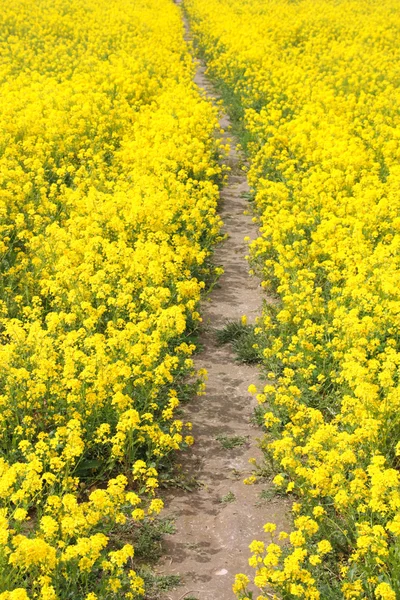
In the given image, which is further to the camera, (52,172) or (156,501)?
(52,172)

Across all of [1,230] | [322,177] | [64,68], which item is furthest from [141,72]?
[1,230]

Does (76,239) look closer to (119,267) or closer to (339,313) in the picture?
(119,267)

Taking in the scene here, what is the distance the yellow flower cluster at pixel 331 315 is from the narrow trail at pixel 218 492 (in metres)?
0.24

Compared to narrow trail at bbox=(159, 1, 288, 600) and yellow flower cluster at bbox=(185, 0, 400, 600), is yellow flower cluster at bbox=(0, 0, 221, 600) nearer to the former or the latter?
narrow trail at bbox=(159, 1, 288, 600)

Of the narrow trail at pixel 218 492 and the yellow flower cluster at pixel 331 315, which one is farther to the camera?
the narrow trail at pixel 218 492

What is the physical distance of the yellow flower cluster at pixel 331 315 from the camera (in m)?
3.95

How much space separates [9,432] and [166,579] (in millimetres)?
1745

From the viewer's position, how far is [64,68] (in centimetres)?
1669

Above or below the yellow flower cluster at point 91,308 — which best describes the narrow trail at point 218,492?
below

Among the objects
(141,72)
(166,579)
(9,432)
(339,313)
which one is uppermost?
(141,72)

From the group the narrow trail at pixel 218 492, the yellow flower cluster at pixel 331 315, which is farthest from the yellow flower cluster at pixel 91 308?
the yellow flower cluster at pixel 331 315

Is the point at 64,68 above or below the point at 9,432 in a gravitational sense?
above

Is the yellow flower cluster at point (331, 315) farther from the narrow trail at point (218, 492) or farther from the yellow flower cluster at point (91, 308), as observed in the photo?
the yellow flower cluster at point (91, 308)

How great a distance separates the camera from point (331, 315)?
653 cm
